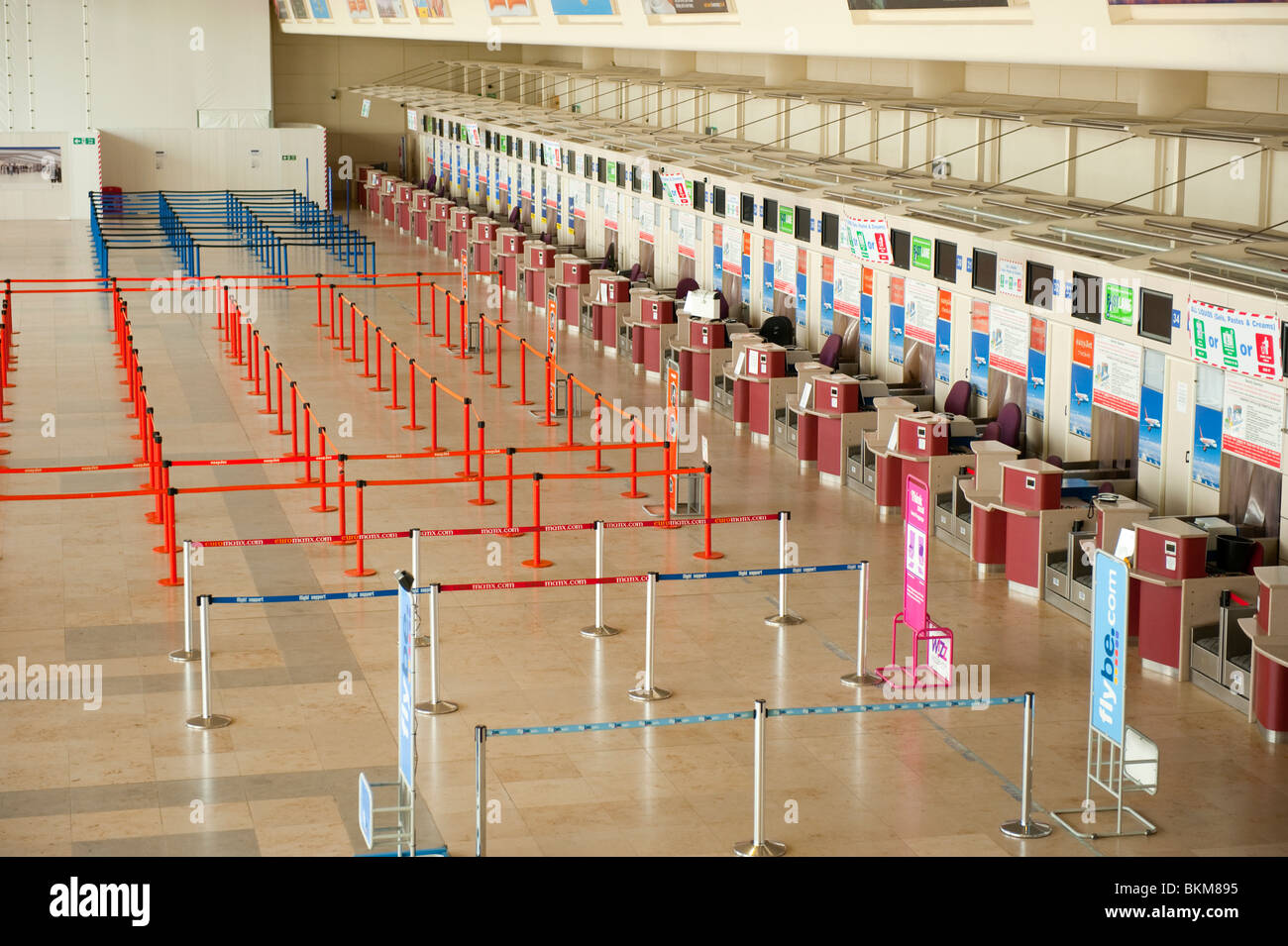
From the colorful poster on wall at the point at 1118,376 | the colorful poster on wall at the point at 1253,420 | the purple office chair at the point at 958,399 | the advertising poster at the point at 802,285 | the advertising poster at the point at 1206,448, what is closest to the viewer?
the colorful poster on wall at the point at 1253,420

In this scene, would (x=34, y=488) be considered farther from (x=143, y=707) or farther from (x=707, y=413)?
(x=707, y=413)

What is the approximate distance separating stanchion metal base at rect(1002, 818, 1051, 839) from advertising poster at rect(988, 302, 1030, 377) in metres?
7.33

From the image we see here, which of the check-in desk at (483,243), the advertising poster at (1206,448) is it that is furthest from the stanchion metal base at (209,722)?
the check-in desk at (483,243)

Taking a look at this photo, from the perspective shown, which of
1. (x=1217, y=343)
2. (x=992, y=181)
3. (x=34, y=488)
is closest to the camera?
(x=1217, y=343)

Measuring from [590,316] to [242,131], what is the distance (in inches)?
851

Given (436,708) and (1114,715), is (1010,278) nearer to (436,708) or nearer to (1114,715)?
(1114,715)

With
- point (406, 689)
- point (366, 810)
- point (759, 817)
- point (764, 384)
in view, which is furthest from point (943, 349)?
point (366, 810)

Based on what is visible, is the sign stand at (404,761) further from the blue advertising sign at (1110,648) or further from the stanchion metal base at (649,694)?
the blue advertising sign at (1110,648)

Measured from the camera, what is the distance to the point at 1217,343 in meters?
12.6

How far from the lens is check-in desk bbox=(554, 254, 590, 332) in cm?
2717

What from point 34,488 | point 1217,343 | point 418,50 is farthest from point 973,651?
point 418,50

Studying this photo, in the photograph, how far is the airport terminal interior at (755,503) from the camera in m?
10.0

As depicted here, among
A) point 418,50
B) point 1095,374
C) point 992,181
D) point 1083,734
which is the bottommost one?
point 1083,734

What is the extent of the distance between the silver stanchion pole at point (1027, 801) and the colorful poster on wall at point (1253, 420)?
399 centimetres
